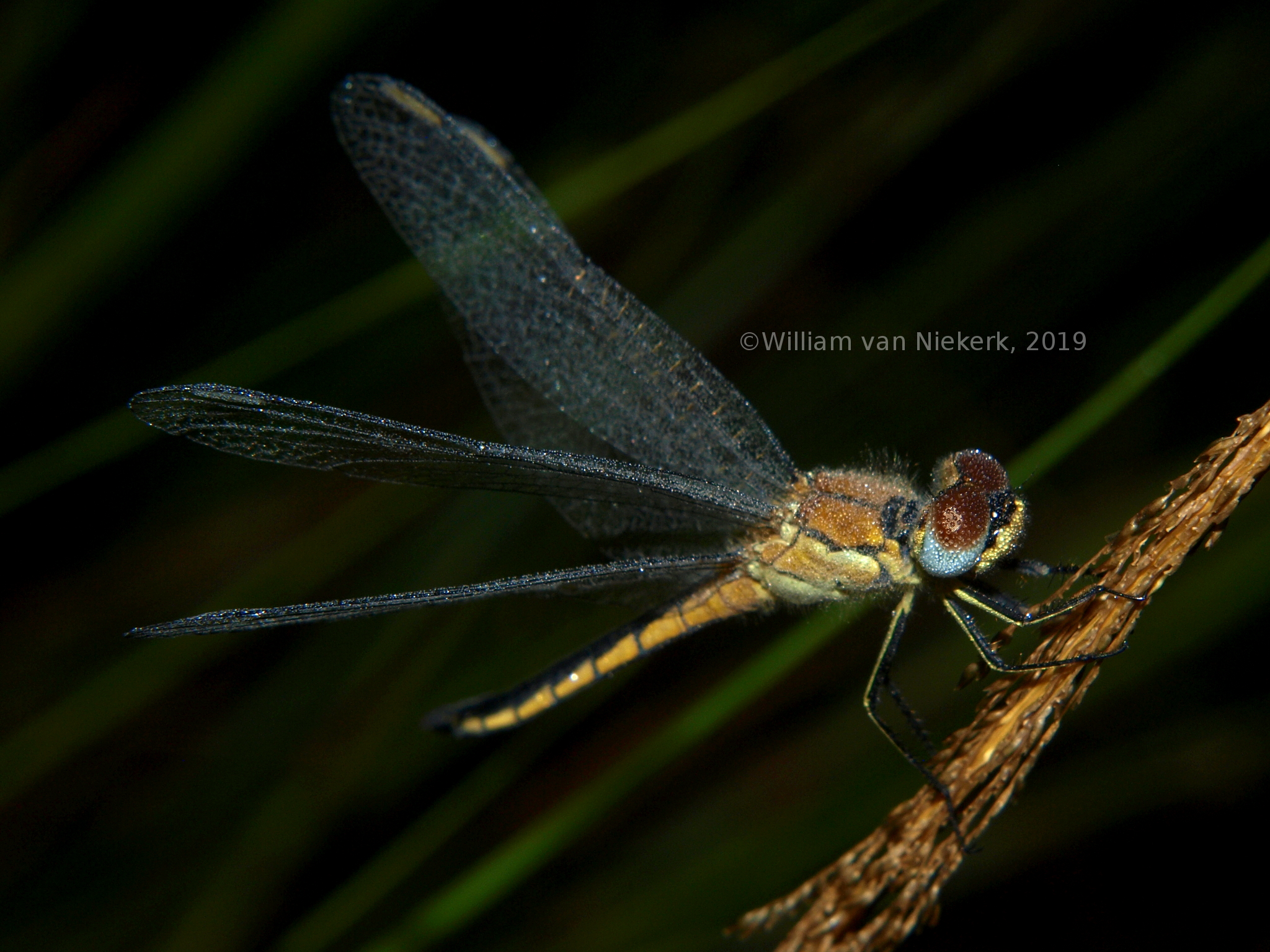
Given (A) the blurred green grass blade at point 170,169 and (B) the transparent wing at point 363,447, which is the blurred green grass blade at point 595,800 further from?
(A) the blurred green grass blade at point 170,169

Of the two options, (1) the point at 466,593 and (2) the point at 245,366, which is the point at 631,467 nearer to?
(1) the point at 466,593

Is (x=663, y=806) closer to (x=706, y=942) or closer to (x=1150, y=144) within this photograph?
(x=706, y=942)

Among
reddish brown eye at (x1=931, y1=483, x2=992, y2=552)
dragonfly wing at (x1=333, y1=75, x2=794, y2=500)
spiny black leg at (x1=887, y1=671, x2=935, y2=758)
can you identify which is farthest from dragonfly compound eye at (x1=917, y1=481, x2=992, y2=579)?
dragonfly wing at (x1=333, y1=75, x2=794, y2=500)

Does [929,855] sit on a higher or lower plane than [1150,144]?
lower

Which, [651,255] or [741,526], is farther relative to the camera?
[651,255]

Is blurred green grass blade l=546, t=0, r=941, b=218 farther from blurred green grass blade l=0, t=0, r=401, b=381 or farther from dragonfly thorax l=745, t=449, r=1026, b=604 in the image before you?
dragonfly thorax l=745, t=449, r=1026, b=604

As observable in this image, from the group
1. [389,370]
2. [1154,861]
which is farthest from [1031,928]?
[389,370]
